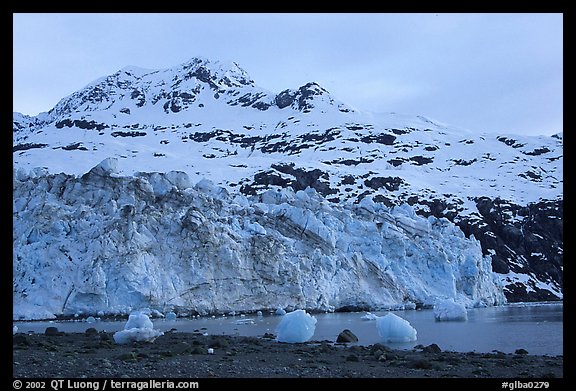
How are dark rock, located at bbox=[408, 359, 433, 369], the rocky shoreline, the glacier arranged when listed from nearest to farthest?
the rocky shoreline < dark rock, located at bbox=[408, 359, 433, 369] < the glacier

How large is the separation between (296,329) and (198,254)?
15058 millimetres

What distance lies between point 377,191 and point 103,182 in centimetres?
5170

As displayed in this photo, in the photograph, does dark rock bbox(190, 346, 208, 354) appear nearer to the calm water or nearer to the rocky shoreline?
the rocky shoreline

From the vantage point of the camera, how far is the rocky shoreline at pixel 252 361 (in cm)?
1017

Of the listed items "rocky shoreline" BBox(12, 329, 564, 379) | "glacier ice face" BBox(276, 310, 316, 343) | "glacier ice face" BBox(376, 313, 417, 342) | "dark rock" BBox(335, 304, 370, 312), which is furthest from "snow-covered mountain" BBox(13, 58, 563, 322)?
"rocky shoreline" BBox(12, 329, 564, 379)

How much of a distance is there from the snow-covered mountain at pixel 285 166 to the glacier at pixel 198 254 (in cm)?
17

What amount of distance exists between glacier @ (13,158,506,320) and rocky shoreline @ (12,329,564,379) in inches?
501

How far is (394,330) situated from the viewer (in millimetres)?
18453

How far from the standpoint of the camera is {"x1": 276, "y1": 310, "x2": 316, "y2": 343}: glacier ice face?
58.0ft

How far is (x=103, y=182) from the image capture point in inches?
1407

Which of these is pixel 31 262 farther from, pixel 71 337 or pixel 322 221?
pixel 322 221

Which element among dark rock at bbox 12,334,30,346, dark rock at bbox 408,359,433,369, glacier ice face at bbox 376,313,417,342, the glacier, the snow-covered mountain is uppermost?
the snow-covered mountain

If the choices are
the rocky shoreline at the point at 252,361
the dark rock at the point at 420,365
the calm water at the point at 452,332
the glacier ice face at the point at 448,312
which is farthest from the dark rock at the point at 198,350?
the glacier ice face at the point at 448,312
